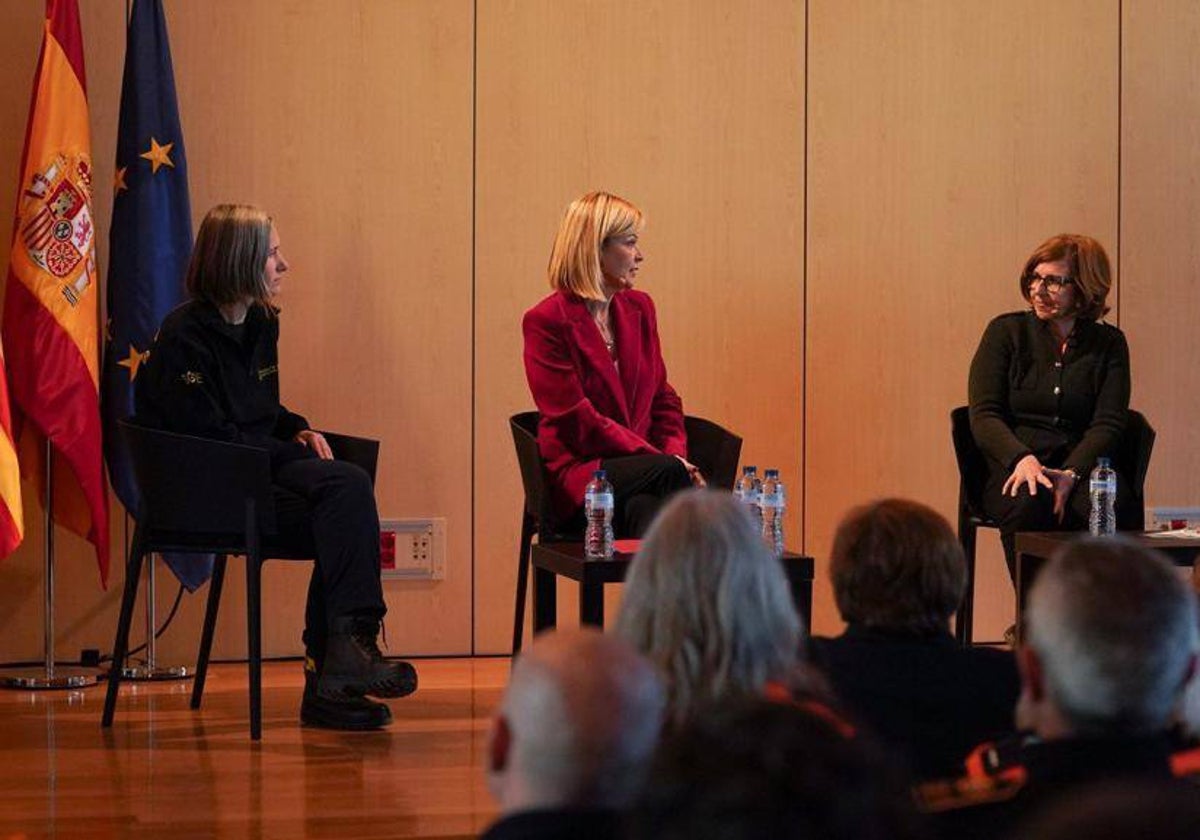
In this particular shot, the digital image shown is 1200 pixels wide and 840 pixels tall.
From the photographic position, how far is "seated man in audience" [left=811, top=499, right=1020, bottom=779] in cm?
228

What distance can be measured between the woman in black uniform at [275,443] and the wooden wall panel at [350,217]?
104 centimetres

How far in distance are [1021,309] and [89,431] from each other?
332 cm

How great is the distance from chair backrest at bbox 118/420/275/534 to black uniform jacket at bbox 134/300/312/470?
108mm

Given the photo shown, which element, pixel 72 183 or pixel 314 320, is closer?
pixel 72 183

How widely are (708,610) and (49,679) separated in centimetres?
388

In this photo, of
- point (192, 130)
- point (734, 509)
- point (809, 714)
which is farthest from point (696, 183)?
point (809, 714)

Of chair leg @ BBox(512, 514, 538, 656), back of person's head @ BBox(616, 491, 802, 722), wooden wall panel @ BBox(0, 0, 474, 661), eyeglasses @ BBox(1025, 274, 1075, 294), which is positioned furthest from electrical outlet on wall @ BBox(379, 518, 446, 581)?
back of person's head @ BBox(616, 491, 802, 722)

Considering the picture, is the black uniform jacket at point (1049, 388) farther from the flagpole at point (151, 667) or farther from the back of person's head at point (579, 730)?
the back of person's head at point (579, 730)

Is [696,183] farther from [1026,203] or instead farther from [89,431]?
[89,431]

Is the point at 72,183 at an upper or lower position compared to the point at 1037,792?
upper

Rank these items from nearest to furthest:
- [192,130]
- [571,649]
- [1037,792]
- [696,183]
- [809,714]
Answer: [809,714] < [571,649] < [1037,792] < [192,130] < [696,183]

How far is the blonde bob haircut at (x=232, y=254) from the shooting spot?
4.74 m

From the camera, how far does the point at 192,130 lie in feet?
19.0

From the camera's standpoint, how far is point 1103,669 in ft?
5.39
